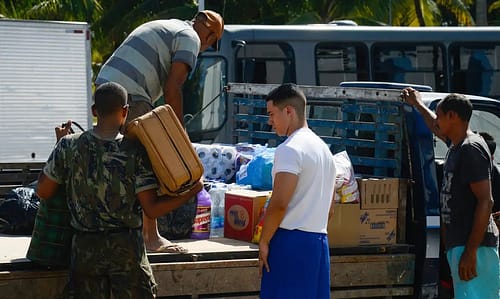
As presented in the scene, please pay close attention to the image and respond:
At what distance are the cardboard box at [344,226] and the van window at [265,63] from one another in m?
8.36

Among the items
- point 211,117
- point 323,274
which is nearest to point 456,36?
point 211,117

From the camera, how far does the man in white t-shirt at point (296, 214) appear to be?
5148mm

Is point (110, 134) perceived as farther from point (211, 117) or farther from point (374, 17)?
point (374, 17)

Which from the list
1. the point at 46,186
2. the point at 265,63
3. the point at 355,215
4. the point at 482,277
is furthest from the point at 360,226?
the point at 265,63

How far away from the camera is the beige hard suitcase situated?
518cm

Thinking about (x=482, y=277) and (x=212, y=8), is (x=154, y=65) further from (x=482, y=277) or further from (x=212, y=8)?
(x=212, y=8)

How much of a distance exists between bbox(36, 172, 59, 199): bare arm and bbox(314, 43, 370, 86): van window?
34.1 feet

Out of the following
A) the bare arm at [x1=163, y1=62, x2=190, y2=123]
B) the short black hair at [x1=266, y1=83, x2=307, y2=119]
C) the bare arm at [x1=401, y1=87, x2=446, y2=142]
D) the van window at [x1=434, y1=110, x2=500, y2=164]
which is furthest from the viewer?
the van window at [x1=434, y1=110, x2=500, y2=164]

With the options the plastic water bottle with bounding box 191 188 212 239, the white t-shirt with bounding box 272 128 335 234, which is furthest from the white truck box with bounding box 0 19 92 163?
the white t-shirt with bounding box 272 128 335 234

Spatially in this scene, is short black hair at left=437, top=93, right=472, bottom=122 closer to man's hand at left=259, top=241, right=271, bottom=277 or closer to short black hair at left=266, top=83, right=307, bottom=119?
short black hair at left=266, top=83, right=307, bottom=119

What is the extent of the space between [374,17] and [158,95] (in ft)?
61.3

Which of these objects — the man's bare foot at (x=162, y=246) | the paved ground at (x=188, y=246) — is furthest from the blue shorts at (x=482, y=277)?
the man's bare foot at (x=162, y=246)

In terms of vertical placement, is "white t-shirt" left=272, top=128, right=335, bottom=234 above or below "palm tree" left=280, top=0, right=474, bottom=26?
below

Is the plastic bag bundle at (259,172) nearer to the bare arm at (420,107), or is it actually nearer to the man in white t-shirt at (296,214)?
the bare arm at (420,107)
